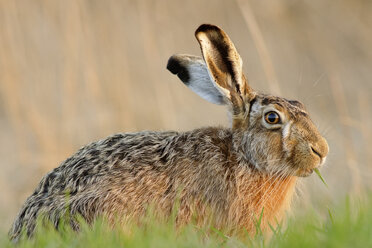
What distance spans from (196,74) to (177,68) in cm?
14

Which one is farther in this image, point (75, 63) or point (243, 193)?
point (75, 63)

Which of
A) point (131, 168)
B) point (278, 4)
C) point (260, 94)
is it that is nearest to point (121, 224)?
point (131, 168)

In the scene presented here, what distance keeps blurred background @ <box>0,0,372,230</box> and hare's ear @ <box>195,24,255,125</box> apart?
0.76 m

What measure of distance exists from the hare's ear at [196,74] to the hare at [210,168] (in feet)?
0.15

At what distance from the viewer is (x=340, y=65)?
12.8 meters

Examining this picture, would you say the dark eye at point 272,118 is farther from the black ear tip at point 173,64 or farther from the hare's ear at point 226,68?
the black ear tip at point 173,64

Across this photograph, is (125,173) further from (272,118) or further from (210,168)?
(272,118)

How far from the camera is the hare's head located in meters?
4.66

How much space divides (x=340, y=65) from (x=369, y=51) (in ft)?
2.06

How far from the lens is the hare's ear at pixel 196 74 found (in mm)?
5195

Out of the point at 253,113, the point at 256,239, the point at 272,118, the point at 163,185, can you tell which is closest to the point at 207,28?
the point at 253,113

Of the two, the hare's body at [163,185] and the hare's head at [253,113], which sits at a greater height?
the hare's head at [253,113]

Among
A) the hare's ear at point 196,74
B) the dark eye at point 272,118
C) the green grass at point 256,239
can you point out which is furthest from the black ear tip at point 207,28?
the green grass at point 256,239

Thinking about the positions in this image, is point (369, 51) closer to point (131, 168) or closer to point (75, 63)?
point (75, 63)
